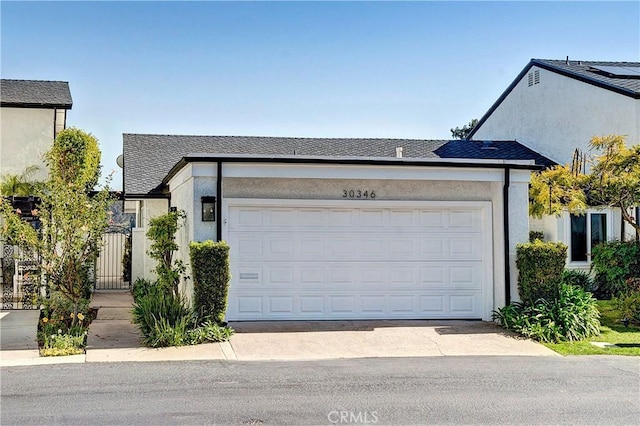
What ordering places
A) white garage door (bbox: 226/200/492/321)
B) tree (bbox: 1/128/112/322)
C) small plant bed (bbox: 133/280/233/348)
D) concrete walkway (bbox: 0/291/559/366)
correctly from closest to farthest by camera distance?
concrete walkway (bbox: 0/291/559/366)
small plant bed (bbox: 133/280/233/348)
tree (bbox: 1/128/112/322)
white garage door (bbox: 226/200/492/321)

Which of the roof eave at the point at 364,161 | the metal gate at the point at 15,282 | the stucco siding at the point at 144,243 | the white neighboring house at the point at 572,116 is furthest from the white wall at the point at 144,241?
the white neighboring house at the point at 572,116

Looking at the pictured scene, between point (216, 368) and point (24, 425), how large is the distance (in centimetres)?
Result: 317

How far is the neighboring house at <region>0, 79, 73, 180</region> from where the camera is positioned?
18.3m

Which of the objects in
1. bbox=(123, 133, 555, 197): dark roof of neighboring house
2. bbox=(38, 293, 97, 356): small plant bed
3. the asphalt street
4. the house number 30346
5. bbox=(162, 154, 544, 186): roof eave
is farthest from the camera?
bbox=(123, 133, 555, 197): dark roof of neighboring house

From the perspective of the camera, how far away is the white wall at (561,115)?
18.2 metres

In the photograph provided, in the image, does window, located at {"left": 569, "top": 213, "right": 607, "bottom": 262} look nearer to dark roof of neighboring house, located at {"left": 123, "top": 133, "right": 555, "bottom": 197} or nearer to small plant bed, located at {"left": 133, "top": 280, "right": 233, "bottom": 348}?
dark roof of neighboring house, located at {"left": 123, "top": 133, "right": 555, "bottom": 197}

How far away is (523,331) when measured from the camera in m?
11.9

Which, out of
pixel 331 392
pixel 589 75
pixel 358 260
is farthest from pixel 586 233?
pixel 331 392

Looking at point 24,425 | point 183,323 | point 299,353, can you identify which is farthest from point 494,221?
point 24,425

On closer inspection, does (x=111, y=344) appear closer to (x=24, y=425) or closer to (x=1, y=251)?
(x=24, y=425)

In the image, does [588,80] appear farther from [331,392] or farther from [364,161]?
[331,392]

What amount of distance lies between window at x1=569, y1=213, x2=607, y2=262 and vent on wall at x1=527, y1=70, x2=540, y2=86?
19.9 ft

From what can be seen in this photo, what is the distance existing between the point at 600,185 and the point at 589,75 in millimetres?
7652

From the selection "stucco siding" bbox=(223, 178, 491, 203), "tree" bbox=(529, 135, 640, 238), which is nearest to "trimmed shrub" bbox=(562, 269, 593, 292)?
"tree" bbox=(529, 135, 640, 238)
